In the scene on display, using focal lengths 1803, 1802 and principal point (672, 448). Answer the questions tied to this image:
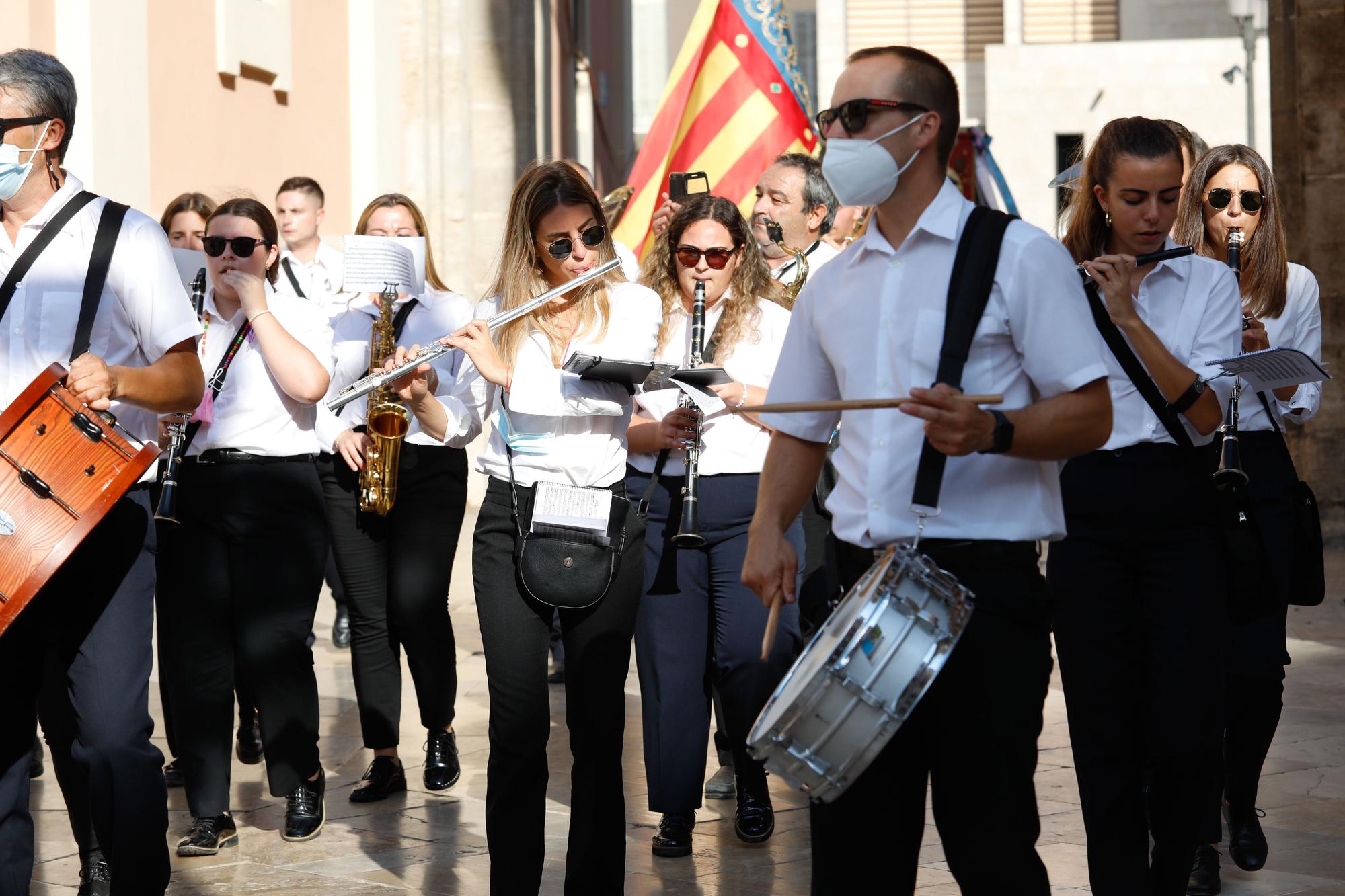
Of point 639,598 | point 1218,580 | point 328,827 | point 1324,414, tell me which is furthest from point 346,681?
point 1324,414

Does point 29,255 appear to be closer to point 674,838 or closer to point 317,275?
point 674,838

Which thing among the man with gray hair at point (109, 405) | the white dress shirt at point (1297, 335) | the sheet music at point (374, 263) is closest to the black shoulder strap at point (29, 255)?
the man with gray hair at point (109, 405)

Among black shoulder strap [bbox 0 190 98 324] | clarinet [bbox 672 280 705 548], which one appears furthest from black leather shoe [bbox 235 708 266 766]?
black shoulder strap [bbox 0 190 98 324]

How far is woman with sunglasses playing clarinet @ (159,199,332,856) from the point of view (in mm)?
5578

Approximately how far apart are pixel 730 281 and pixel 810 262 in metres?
1.07

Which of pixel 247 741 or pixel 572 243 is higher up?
pixel 572 243

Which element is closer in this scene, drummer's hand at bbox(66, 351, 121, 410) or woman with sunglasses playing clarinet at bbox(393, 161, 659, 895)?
drummer's hand at bbox(66, 351, 121, 410)

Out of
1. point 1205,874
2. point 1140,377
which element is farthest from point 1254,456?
point 1205,874

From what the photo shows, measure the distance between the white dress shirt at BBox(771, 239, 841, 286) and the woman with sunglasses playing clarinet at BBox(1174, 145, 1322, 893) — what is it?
149 cm

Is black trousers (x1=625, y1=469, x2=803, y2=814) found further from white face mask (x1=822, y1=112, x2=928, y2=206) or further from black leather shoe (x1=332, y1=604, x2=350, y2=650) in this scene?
black leather shoe (x1=332, y1=604, x2=350, y2=650)

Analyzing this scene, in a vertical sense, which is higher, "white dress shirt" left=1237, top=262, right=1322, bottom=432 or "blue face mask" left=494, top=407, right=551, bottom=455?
"white dress shirt" left=1237, top=262, right=1322, bottom=432

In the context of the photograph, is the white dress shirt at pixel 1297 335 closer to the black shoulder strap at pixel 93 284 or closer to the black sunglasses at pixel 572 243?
the black sunglasses at pixel 572 243

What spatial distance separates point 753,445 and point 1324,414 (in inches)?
316

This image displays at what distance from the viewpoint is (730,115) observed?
30.0 feet
